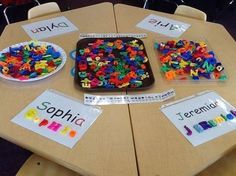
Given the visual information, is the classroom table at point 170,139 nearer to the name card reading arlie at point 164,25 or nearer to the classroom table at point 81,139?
the classroom table at point 81,139

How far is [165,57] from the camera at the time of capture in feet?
3.91

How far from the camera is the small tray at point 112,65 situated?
1029mm

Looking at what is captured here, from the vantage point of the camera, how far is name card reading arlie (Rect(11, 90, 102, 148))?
88 cm

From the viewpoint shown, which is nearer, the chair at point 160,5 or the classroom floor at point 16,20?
the classroom floor at point 16,20

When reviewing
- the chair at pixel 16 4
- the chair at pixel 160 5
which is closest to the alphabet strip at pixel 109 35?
the chair at pixel 16 4

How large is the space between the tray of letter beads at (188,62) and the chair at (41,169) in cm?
53

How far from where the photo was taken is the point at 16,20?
258 centimetres

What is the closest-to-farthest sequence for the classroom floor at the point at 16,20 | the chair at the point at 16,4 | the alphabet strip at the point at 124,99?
1. the alphabet strip at the point at 124,99
2. the classroom floor at the point at 16,20
3. the chair at the point at 16,4

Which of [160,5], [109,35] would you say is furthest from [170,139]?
[160,5]

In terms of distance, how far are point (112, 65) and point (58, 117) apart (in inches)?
12.8

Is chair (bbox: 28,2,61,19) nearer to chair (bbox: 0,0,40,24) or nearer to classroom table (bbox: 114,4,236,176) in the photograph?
classroom table (bbox: 114,4,236,176)

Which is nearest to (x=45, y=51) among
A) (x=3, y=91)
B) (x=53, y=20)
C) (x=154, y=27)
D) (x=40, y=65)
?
(x=40, y=65)

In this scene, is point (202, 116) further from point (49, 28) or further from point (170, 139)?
point (49, 28)

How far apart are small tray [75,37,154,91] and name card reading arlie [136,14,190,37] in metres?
0.20
